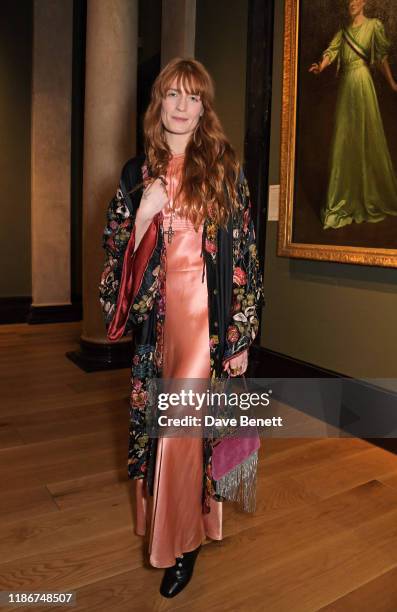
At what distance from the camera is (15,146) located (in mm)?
7164

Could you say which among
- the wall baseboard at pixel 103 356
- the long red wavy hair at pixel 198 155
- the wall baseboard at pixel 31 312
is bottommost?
the wall baseboard at pixel 103 356

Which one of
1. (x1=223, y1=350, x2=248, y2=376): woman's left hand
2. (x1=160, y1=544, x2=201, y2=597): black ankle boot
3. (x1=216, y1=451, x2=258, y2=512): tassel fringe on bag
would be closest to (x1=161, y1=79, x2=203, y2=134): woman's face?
(x1=223, y1=350, x2=248, y2=376): woman's left hand

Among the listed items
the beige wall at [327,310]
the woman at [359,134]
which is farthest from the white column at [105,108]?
the woman at [359,134]

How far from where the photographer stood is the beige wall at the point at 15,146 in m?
6.97

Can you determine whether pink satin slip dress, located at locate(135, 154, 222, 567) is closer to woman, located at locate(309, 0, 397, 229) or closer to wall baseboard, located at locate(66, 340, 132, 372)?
woman, located at locate(309, 0, 397, 229)

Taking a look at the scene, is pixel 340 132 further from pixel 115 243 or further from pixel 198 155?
pixel 115 243

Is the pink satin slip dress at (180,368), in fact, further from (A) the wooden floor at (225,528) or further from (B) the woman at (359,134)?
(B) the woman at (359,134)

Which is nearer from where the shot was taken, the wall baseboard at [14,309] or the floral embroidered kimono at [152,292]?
the floral embroidered kimono at [152,292]

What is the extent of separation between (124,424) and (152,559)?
1.84m

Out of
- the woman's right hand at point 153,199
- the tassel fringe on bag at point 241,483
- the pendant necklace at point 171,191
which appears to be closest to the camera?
the woman's right hand at point 153,199

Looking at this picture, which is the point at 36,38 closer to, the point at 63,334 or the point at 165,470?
the point at 63,334

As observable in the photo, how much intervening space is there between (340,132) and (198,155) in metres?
1.97

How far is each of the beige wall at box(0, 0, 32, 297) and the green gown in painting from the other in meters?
5.09

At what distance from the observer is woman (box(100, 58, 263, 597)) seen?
1.78 meters
